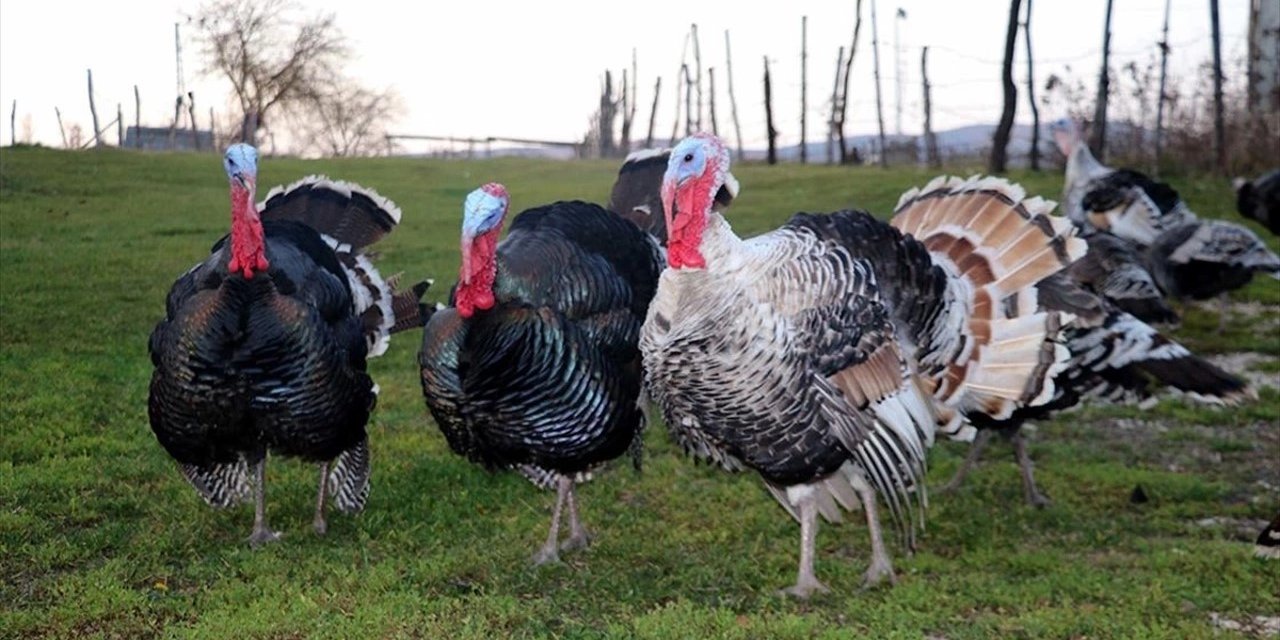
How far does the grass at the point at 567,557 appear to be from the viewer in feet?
15.3

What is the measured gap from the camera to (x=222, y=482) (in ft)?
18.9

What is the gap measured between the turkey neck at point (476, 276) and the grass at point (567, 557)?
3.74ft

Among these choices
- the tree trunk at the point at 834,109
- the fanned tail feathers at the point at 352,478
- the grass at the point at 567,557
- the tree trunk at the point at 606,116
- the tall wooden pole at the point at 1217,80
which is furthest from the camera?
the tree trunk at the point at 606,116

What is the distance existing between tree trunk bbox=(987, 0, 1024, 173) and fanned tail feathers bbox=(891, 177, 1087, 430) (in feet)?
52.9

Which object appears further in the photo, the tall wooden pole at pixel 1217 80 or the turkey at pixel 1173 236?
the tall wooden pole at pixel 1217 80

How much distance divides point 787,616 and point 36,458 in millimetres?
4100

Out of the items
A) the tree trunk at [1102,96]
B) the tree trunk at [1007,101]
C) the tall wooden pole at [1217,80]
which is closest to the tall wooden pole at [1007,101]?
the tree trunk at [1007,101]

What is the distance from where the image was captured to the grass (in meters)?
4.66

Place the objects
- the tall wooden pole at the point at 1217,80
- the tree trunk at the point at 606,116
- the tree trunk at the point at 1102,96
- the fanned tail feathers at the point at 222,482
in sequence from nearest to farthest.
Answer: the fanned tail feathers at the point at 222,482, the tall wooden pole at the point at 1217,80, the tree trunk at the point at 1102,96, the tree trunk at the point at 606,116

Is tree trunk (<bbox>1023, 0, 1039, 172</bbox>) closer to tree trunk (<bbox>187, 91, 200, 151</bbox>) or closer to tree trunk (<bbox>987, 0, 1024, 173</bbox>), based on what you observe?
tree trunk (<bbox>987, 0, 1024, 173</bbox>)

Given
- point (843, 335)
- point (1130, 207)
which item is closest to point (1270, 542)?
point (843, 335)

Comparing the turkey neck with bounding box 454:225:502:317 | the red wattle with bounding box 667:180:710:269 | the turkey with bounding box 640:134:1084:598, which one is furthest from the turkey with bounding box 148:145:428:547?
the red wattle with bounding box 667:180:710:269

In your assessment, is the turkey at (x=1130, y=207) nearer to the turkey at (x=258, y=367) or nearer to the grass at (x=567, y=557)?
the grass at (x=567, y=557)

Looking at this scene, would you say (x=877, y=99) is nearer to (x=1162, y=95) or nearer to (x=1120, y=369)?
(x=1162, y=95)
